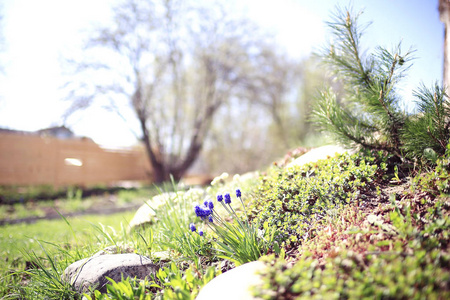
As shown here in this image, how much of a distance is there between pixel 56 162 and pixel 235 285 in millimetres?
11080

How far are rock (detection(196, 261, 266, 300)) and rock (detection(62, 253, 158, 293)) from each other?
75 cm

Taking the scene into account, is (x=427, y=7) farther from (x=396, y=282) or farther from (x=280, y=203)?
(x=396, y=282)

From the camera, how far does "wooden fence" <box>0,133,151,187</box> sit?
9.47 meters

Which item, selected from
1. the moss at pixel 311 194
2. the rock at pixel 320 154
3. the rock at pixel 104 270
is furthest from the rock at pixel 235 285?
the rock at pixel 320 154

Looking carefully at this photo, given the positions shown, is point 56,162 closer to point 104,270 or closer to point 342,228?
point 104,270

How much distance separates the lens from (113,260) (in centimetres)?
225

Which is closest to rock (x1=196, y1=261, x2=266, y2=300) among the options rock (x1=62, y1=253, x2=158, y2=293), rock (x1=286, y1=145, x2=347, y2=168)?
rock (x1=62, y1=253, x2=158, y2=293)

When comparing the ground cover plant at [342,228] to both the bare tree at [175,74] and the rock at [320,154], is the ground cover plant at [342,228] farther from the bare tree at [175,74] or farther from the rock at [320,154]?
the bare tree at [175,74]

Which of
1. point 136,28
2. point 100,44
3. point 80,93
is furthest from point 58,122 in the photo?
point 136,28

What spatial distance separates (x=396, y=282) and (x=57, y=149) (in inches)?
470

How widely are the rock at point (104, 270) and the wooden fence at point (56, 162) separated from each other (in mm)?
9276

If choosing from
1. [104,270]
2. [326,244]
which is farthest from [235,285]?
[104,270]

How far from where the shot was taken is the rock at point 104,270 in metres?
2.11

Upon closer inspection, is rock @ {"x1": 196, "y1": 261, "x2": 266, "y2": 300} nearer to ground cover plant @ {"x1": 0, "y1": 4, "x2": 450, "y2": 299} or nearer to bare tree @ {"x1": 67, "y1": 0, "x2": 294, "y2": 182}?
ground cover plant @ {"x1": 0, "y1": 4, "x2": 450, "y2": 299}
